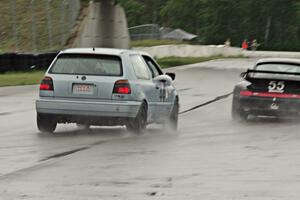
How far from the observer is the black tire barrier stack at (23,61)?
34.0 meters

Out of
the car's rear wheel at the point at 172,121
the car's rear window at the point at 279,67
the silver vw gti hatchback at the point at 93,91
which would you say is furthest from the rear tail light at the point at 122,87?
the car's rear window at the point at 279,67

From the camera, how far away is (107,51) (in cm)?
1473

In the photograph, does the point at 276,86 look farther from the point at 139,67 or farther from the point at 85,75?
the point at 85,75

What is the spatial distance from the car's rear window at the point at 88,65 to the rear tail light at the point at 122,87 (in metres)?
0.17

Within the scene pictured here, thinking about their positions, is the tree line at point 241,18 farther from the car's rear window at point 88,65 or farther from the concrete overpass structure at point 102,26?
the car's rear window at point 88,65

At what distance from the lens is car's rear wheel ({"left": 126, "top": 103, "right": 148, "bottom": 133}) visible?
14.5 m

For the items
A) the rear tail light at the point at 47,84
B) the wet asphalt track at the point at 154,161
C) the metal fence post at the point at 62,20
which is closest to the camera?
the wet asphalt track at the point at 154,161

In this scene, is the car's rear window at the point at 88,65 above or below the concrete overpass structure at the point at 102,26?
above

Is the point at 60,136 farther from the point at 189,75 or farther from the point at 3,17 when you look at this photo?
the point at 3,17

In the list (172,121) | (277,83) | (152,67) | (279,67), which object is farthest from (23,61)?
(152,67)

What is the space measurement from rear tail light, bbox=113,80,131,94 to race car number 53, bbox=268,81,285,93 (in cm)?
503

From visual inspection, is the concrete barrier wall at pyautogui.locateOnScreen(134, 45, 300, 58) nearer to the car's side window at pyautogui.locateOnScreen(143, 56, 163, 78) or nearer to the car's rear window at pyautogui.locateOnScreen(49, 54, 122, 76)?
the car's side window at pyautogui.locateOnScreen(143, 56, 163, 78)

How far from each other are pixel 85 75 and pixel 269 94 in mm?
5448

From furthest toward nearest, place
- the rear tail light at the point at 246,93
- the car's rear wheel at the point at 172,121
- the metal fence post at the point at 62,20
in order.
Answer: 1. the metal fence post at the point at 62,20
2. the rear tail light at the point at 246,93
3. the car's rear wheel at the point at 172,121
